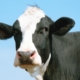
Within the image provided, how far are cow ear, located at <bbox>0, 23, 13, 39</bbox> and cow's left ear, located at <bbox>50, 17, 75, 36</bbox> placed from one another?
1.26m

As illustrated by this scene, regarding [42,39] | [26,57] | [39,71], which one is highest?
[42,39]

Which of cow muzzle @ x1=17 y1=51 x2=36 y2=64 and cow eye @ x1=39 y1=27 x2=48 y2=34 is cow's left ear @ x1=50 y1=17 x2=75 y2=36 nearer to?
cow eye @ x1=39 y1=27 x2=48 y2=34

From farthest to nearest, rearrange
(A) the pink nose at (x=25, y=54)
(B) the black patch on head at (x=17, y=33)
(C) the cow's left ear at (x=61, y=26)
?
1. (C) the cow's left ear at (x=61, y=26)
2. (B) the black patch on head at (x=17, y=33)
3. (A) the pink nose at (x=25, y=54)

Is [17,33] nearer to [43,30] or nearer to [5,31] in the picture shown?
[43,30]

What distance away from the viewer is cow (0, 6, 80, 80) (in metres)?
13.3

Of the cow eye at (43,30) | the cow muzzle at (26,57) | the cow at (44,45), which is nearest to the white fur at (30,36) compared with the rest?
the cow at (44,45)

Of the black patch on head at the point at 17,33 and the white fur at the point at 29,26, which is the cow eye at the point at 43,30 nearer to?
the white fur at the point at 29,26

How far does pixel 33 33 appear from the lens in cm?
1366

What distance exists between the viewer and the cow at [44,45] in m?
13.3

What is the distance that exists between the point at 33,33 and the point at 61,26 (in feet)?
3.72

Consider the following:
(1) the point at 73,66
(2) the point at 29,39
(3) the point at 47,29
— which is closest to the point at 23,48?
(2) the point at 29,39

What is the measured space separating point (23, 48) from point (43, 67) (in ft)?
4.22

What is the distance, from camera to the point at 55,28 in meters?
14.4

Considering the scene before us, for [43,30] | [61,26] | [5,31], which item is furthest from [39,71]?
[5,31]
